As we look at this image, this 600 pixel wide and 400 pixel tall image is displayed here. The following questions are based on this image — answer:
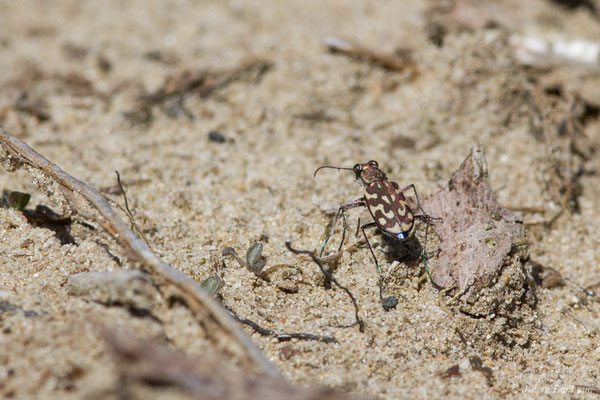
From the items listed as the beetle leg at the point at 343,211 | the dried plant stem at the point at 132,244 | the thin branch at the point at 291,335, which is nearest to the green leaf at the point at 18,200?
the dried plant stem at the point at 132,244

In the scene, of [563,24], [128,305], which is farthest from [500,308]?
[563,24]

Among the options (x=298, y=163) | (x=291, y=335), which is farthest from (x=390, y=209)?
(x=298, y=163)

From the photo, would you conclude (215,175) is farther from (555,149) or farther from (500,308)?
(555,149)

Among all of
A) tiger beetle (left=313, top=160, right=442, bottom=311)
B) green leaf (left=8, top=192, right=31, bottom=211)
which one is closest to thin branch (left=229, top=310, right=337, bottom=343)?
tiger beetle (left=313, top=160, right=442, bottom=311)

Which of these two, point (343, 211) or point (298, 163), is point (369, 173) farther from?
point (298, 163)

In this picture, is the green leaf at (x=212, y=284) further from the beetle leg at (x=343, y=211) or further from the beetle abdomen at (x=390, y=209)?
the beetle abdomen at (x=390, y=209)

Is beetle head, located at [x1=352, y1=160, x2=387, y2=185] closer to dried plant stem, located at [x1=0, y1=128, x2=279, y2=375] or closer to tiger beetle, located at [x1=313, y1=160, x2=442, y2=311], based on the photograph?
tiger beetle, located at [x1=313, y1=160, x2=442, y2=311]
